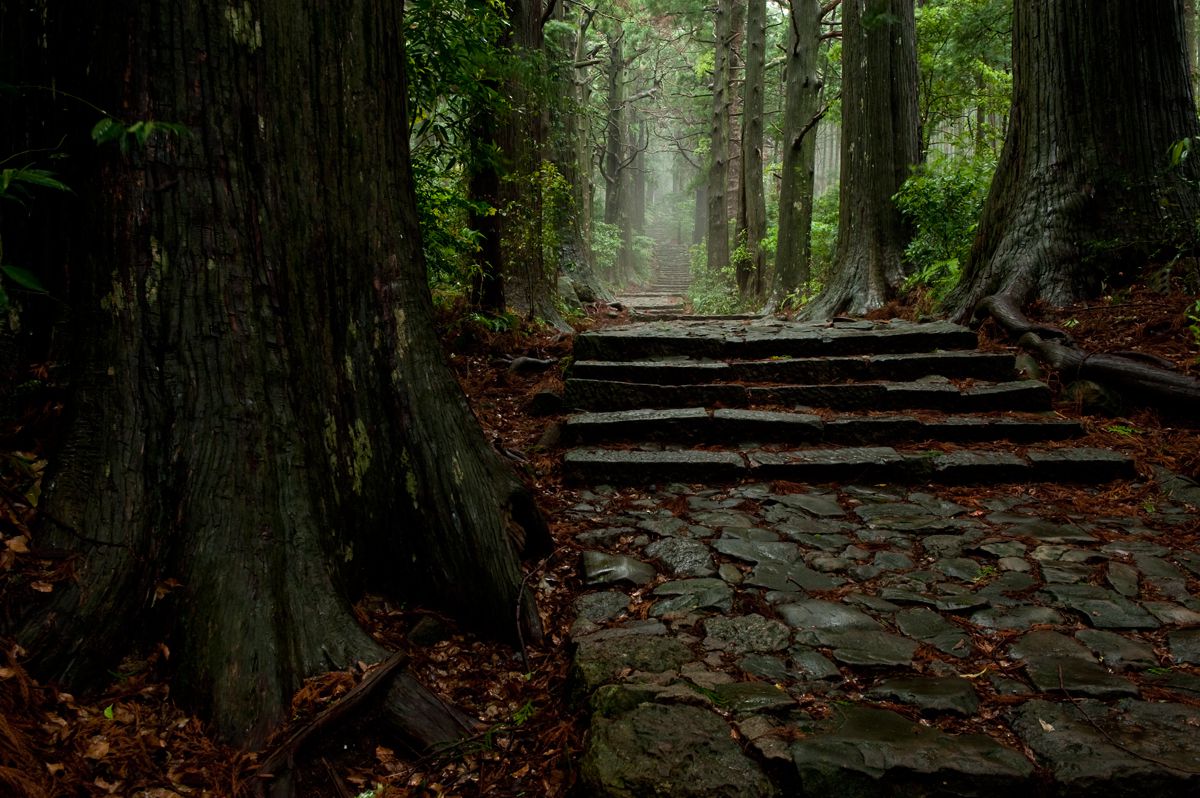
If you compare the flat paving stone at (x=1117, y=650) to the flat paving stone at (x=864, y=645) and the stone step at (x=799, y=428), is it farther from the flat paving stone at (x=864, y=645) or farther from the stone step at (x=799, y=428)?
the stone step at (x=799, y=428)

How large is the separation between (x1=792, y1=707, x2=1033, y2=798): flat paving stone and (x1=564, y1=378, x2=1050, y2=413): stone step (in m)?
3.78

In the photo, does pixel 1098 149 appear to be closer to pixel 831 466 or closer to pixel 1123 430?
pixel 1123 430

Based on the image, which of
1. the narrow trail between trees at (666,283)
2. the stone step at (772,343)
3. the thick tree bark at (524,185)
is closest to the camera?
the stone step at (772,343)

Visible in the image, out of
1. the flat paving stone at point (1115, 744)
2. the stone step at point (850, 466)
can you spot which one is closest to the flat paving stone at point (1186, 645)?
the flat paving stone at point (1115, 744)

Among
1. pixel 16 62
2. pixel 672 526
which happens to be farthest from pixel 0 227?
pixel 672 526

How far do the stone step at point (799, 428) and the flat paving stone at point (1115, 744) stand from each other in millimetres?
2982

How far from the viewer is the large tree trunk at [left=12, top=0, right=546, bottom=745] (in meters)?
2.17

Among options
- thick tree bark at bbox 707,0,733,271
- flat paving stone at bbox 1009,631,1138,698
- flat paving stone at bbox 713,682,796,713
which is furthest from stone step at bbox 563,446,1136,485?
thick tree bark at bbox 707,0,733,271

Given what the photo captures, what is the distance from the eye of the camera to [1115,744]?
6.56 feet

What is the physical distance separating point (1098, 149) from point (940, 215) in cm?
215

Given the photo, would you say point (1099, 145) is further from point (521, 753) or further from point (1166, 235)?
point (521, 753)

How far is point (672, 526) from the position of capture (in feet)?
13.1

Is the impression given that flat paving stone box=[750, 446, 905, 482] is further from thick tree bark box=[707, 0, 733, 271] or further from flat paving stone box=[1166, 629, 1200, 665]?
thick tree bark box=[707, 0, 733, 271]

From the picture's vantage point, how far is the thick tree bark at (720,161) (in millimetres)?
19156
